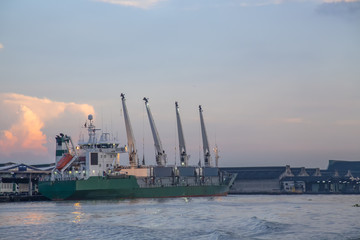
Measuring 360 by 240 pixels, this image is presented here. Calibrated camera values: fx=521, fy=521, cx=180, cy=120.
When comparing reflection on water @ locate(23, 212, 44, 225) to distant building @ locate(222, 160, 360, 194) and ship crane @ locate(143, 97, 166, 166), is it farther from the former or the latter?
distant building @ locate(222, 160, 360, 194)

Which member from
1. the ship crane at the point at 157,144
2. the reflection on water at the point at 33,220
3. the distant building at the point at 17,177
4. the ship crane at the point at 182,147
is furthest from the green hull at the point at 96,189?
the reflection on water at the point at 33,220

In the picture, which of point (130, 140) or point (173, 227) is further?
point (130, 140)

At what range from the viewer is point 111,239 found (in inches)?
1606

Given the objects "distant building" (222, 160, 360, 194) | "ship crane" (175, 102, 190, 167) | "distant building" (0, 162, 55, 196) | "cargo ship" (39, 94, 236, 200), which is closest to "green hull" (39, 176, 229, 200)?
"cargo ship" (39, 94, 236, 200)

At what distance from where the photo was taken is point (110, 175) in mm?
98188

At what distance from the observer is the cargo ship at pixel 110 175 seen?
94438 mm

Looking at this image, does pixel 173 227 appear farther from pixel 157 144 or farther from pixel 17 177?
pixel 17 177

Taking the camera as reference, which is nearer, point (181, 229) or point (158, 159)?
point (181, 229)

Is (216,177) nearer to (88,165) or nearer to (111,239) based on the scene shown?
(88,165)

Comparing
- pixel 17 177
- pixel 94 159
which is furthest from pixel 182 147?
pixel 94 159

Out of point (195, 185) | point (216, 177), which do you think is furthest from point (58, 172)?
point (216, 177)

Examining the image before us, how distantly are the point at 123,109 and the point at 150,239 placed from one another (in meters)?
85.3

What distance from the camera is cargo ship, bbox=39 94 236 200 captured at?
94.4 metres

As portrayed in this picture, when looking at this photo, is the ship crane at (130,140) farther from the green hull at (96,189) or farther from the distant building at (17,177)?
the distant building at (17,177)
